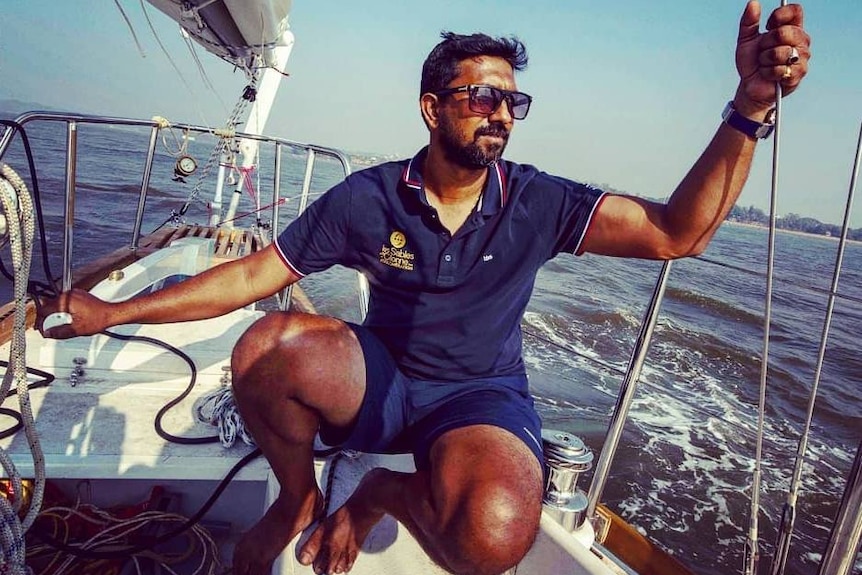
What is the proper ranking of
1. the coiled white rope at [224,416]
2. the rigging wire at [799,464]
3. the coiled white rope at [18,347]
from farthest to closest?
the coiled white rope at [224,416], the rigging wire at [799,464], the coiled white rope at [18,347]

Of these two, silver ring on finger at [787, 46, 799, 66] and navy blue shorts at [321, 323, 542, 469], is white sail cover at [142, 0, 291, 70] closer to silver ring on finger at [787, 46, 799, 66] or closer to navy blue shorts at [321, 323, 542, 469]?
navy blue shorts at [321, 323, 542, 469]

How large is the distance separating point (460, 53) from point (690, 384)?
17.1 ft

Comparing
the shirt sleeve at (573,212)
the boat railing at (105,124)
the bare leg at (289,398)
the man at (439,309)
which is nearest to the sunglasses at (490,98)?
the man at (439,309)

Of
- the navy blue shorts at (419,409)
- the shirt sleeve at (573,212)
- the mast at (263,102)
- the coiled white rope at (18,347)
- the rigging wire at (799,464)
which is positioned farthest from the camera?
the mast at (263,102)

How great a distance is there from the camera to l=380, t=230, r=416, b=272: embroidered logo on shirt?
153 centimetres

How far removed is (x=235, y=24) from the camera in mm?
5027

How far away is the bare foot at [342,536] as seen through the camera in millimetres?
1383

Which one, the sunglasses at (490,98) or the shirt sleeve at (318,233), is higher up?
the sunglasses at (490,98)

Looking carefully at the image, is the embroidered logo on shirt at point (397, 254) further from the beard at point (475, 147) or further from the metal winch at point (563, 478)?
the metal winch at point (563, 478)

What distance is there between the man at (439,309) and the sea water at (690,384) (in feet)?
1.39

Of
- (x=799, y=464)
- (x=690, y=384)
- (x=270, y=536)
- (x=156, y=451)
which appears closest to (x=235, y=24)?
(x=156, y=451)

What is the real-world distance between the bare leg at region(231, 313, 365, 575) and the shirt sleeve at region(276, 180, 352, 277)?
216mm

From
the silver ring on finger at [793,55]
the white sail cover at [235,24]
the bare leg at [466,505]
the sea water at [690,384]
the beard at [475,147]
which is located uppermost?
the white sail cover at [235,24]

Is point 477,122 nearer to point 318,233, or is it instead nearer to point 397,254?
point 397,254
